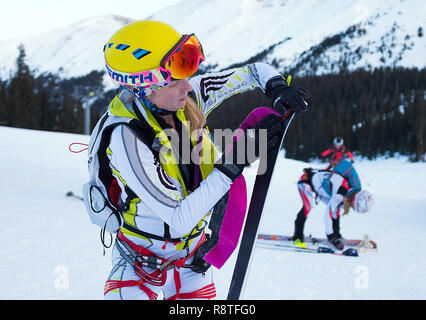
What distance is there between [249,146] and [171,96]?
19.4 inches

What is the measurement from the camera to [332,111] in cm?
6222

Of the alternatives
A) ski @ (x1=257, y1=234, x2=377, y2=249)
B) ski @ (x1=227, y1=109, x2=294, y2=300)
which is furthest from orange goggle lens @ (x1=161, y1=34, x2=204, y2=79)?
ski @ (x1=257, y1=234, x2=377, y2=249)

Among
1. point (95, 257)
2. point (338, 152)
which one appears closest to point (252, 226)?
point (95, 257)

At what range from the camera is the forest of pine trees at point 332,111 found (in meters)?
48.0

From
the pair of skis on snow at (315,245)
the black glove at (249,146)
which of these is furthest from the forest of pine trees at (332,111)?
the black glove at (249,146)

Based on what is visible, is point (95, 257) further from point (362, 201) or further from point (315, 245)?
point (362, 201)

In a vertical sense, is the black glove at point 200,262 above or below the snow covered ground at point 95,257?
above

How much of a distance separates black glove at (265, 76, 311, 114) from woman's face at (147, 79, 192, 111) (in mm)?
517

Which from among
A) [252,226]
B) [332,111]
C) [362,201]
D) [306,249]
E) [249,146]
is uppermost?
[332,111]

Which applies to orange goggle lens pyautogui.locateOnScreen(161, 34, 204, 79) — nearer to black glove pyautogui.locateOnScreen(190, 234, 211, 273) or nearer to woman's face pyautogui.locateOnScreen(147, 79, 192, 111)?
woman's face pyautogui.locateOnScreen(147, 79, 192, 111)

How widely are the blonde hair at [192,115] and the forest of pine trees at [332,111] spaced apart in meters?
37.2

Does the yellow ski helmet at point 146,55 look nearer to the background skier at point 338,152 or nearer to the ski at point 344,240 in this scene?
the background skier at point 338,152

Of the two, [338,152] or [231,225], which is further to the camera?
[338,152]
